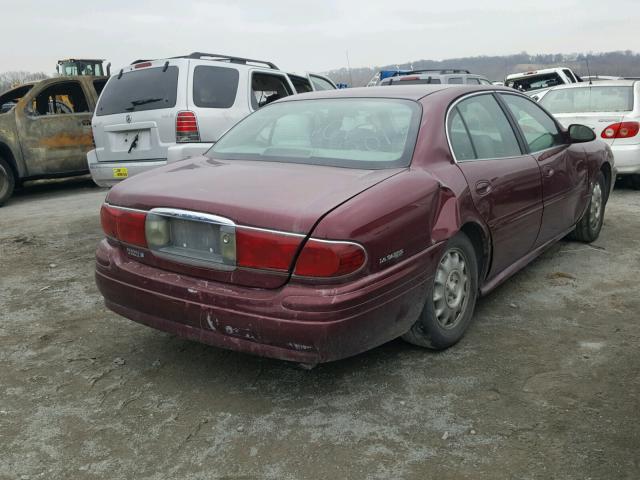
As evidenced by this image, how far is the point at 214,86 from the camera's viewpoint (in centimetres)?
675

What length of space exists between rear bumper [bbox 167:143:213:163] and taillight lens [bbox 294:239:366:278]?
3.40m

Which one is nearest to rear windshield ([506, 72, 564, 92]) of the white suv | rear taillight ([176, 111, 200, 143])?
the white suv

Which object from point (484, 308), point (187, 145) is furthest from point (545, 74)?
point (484, 308)

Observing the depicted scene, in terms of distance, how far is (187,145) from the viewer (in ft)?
20.2

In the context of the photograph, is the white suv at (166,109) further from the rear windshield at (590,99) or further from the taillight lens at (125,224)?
the rear windshield at (590,99)

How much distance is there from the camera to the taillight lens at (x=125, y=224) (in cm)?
305

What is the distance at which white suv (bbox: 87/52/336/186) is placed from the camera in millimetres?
6345

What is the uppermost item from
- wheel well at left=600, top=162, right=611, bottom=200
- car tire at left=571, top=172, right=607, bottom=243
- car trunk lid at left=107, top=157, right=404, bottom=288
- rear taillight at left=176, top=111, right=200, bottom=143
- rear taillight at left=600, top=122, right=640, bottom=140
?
rear taillight at left=176, top=111, right=200, bottom=143

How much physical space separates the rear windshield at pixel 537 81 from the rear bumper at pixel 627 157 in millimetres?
10345

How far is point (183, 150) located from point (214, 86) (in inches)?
44.4

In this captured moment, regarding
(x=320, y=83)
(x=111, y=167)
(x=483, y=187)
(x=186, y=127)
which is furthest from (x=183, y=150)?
(x=320, y=83)

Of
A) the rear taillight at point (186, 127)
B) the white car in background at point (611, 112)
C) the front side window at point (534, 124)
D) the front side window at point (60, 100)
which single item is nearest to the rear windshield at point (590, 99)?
the white car in background at point (611, 112)

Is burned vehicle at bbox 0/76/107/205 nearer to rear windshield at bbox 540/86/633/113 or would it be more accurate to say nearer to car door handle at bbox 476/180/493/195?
rear windshield at bbox 540/86/633/113

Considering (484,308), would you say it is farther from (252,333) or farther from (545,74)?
(545,74)
